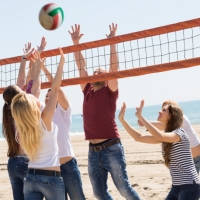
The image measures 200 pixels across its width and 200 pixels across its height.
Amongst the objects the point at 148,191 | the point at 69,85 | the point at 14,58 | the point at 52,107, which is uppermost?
the point at 14,58

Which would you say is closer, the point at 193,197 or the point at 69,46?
the point at 193,197

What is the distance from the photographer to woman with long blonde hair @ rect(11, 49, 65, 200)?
3.78 m

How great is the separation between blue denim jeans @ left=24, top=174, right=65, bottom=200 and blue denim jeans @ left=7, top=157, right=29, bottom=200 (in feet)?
2.00

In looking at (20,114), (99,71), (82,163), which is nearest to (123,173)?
(99,71)

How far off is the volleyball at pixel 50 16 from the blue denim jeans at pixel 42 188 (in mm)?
2699

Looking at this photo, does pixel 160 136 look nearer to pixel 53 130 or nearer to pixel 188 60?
pixel 53 130

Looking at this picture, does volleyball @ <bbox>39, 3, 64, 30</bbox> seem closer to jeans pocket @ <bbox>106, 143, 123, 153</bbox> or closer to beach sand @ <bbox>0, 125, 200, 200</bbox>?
jeans pocket @ <bbox>106, 143, 123, 153</bbox>

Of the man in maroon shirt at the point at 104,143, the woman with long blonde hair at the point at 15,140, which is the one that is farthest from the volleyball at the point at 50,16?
the woman with long blonde hair at the point at 15,140

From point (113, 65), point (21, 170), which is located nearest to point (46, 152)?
point (21, 170)

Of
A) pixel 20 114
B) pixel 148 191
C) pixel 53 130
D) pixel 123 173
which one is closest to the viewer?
pixel 20 114

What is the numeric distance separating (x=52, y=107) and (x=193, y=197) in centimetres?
153

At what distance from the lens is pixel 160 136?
14.0 ft

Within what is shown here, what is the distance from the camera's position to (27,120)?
378cm

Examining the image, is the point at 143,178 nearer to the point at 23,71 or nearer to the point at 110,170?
the point at 110,170
